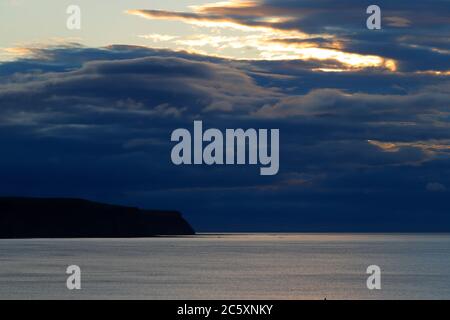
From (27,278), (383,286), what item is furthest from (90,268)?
(383,286)

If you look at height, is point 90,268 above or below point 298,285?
above

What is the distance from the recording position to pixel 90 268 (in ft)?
539

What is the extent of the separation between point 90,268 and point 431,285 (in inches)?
2754
